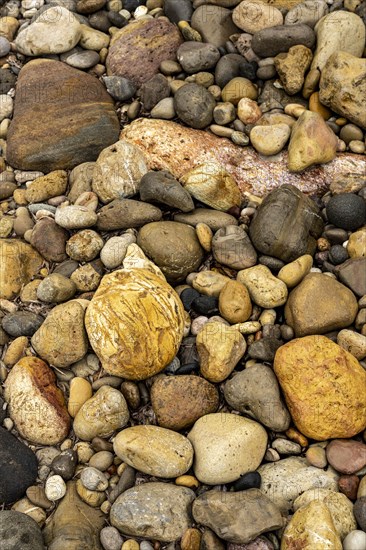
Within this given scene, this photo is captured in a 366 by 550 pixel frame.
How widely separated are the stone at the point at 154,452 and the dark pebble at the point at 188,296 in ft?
3.70

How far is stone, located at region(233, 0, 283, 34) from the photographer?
6.40 m

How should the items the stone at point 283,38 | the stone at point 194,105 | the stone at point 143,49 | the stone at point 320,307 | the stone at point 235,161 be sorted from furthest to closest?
the stone at point 143,49, the stone at point 283,38, the stone at point 194,105, the stone at point 235,161, the stone at point 320,307

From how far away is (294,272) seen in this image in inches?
196

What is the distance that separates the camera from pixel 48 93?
6305 millimetres

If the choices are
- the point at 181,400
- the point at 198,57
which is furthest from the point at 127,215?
the point at 198,57

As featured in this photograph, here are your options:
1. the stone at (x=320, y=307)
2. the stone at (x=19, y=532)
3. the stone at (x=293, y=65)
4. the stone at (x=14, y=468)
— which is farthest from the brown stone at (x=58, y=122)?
the stone at (x=19, y=532)

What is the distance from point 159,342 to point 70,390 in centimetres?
78

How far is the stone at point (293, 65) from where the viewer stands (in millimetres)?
6051

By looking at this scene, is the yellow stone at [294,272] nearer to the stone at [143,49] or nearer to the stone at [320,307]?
the stone at [320,307]

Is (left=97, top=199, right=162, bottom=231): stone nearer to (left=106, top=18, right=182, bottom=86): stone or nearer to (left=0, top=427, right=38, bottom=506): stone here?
(left=106, top=18, right=182, bottom=86): stone

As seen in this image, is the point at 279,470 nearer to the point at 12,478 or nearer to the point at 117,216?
the point at 12,478

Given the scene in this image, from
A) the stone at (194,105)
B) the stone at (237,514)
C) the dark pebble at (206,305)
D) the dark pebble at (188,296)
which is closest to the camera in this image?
the stone at (237,514)

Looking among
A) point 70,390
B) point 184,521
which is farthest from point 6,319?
point 184,521

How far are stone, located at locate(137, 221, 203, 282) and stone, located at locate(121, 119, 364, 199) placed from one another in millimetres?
752
